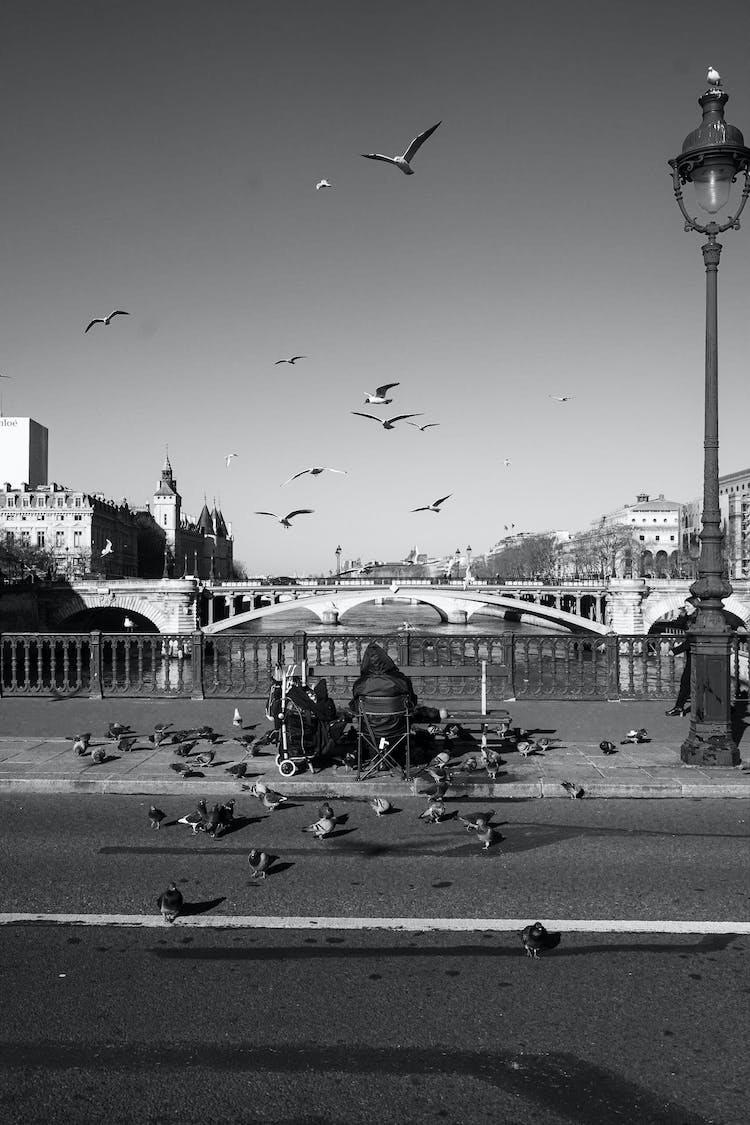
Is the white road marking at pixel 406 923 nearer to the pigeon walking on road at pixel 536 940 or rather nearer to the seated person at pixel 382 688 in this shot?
the pigeon walking on road at pixel 536 940

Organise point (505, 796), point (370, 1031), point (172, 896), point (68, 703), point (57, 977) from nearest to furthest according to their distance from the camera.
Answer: point (370, 1031), point (57, 977), point (172, 896), point (505, 796), point (68, 703)

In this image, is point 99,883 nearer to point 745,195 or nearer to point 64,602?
point 745,195

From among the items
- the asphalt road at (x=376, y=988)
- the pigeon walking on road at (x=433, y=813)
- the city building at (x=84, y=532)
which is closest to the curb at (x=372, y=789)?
the pigeon walking on road at (x=433, y=813)

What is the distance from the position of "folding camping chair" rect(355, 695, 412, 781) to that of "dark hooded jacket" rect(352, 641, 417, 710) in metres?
0.05

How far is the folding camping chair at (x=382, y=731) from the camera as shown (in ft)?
30.3

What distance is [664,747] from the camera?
10.7 m

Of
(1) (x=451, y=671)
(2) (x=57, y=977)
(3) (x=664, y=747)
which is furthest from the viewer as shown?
(1) (x=451, y=671)

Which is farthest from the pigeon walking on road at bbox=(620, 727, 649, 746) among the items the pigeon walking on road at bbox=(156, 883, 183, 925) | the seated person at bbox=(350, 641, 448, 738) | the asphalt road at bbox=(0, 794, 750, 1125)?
the pigeon walking on road at bbox=(156, 883, 183, 925)

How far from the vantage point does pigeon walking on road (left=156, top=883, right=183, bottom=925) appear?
547 centimetres

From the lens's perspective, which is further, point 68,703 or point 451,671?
point 68,703

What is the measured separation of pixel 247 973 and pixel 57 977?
103cm

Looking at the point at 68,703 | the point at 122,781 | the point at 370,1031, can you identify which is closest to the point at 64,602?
the point at 68,703

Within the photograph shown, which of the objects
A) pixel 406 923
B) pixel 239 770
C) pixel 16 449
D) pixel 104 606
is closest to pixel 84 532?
pixel 16 449

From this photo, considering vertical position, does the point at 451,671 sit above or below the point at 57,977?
above
